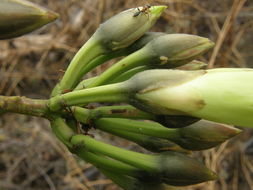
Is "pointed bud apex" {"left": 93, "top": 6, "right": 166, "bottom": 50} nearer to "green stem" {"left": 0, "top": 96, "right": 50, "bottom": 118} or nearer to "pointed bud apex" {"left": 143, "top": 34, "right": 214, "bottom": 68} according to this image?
"pointed bud apex" {"left": 143, "top": 34, "right": 214, "bottom": 68}

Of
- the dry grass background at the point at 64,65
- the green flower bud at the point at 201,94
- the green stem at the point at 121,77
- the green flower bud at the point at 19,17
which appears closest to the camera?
the green flower bud at the point at 201,94

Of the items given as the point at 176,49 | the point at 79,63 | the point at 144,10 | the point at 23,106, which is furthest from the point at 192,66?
the point at 23,106

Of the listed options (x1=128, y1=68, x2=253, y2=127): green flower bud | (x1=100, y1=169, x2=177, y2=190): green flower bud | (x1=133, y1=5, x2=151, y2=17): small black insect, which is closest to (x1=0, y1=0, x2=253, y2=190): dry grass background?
(x1=100, y1=169, x2=177, y2=190): green flower bud

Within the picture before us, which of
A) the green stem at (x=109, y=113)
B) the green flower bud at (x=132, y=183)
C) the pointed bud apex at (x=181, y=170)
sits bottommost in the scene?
the green flower bud at (x=132, y=183)

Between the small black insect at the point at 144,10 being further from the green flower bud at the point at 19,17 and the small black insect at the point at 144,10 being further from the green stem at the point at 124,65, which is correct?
the green flower bud at the point at 19,17

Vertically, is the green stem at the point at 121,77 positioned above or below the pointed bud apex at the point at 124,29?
below

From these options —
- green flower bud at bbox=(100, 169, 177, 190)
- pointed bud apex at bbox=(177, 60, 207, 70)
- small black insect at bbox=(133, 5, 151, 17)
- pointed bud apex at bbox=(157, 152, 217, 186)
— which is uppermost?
small black insect at bbox=(133, 5, 151, 17)

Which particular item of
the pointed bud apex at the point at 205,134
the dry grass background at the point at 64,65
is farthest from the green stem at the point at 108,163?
the dry grass background at the point at 64,65
